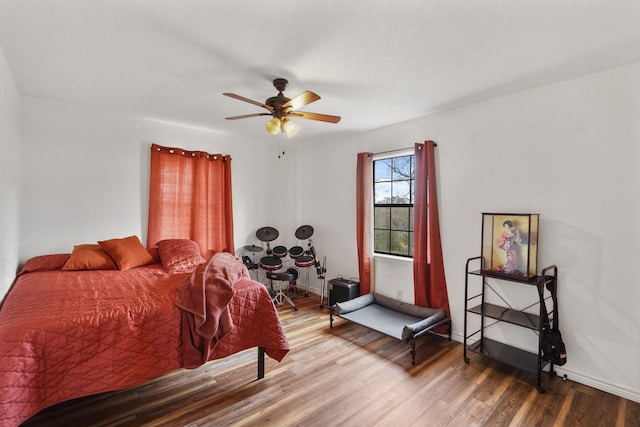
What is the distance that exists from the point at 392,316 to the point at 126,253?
10.2 feet

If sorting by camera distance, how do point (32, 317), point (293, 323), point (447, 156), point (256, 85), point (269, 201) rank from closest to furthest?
point (32, 317) → point (256, 85) → point (447, 156) → point (293, 323) → point (269, 201)

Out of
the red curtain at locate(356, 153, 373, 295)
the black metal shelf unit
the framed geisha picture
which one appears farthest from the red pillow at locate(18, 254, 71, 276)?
the framed geisha picture

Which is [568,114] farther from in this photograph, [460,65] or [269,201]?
[269,201]

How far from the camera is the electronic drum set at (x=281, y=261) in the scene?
4426 mm

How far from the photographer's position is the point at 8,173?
2586 mm

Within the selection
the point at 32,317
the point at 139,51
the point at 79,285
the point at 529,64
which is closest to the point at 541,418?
the point at 529,64

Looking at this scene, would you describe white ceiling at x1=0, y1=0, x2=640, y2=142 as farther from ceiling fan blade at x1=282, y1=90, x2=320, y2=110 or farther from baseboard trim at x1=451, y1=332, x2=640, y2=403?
baseboard trim at x1=451, y1=332, x2=640, y2=403

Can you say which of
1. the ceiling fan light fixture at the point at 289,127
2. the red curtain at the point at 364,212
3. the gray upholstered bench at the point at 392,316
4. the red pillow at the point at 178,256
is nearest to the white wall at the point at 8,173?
the red pillow at the point at 178,256

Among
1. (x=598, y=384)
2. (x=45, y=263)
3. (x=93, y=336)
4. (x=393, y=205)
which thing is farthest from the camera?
(x=393, y=205)

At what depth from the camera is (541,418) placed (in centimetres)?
209

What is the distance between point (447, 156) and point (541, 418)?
8.07ft

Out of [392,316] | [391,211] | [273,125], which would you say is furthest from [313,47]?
[392,316]

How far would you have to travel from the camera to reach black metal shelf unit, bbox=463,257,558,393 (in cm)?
243

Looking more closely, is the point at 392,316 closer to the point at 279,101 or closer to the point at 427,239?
the point at 427,239
